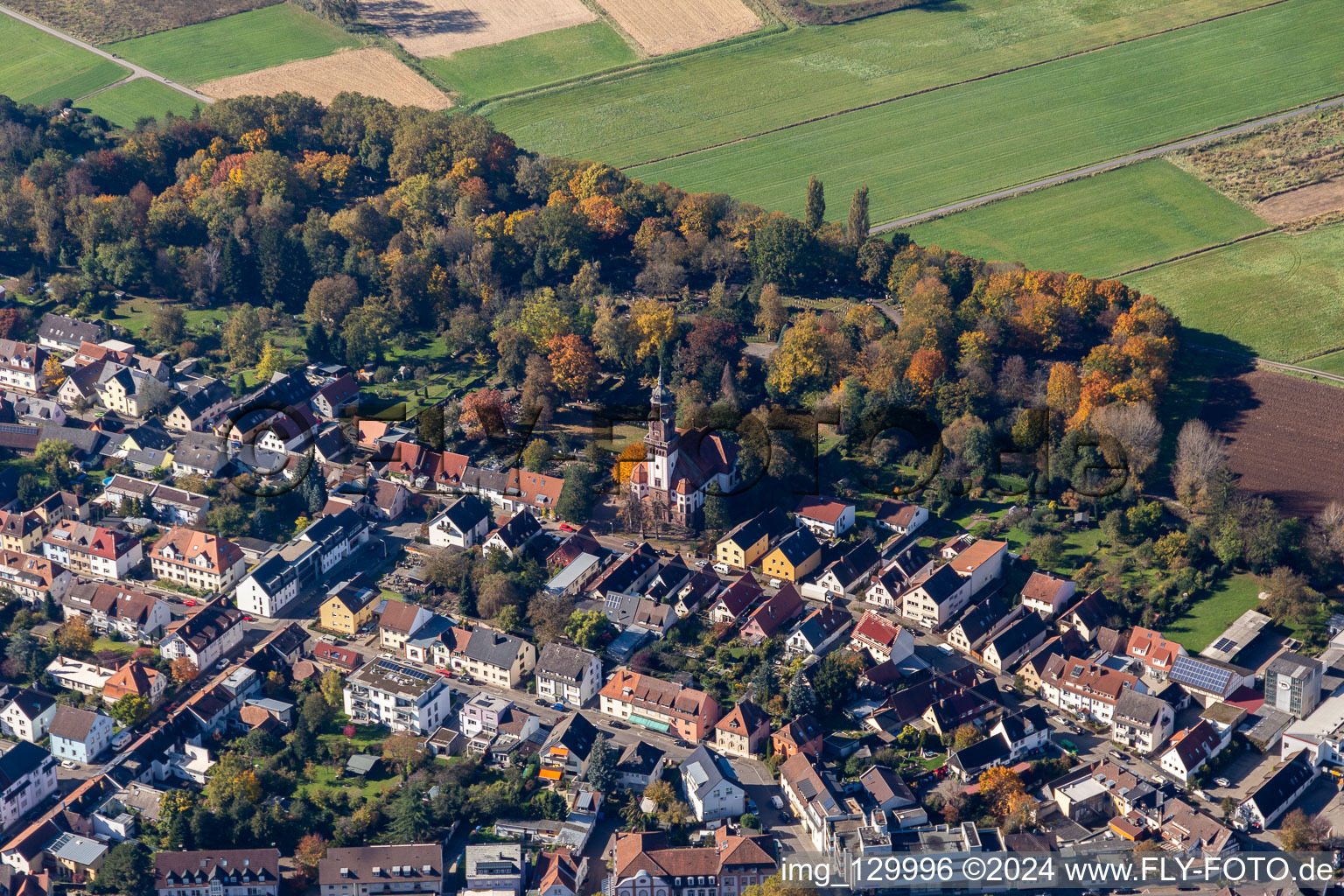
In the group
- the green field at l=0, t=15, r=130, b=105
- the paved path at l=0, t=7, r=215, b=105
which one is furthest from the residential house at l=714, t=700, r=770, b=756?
the green field at l=0, t=15, r=130, b=105

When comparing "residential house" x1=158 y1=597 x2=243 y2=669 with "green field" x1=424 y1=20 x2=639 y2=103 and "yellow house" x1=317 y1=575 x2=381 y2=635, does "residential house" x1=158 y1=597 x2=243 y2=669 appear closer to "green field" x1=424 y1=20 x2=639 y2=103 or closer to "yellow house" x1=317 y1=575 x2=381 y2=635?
"yellow house" x1=317 y1=575 x2=381 y2=635

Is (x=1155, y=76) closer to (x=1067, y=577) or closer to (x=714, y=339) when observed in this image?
(x=714, y=339)

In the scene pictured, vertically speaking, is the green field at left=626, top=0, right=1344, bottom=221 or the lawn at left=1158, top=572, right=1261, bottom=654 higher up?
the green field at left=626, top=0, right=1344, bottom=221

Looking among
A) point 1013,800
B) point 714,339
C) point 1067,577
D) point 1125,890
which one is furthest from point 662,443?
point 1125,890

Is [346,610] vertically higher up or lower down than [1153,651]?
lower down

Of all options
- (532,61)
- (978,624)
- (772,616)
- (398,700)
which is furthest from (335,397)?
(532,61)

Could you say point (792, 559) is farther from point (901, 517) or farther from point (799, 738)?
point (799, 738)
